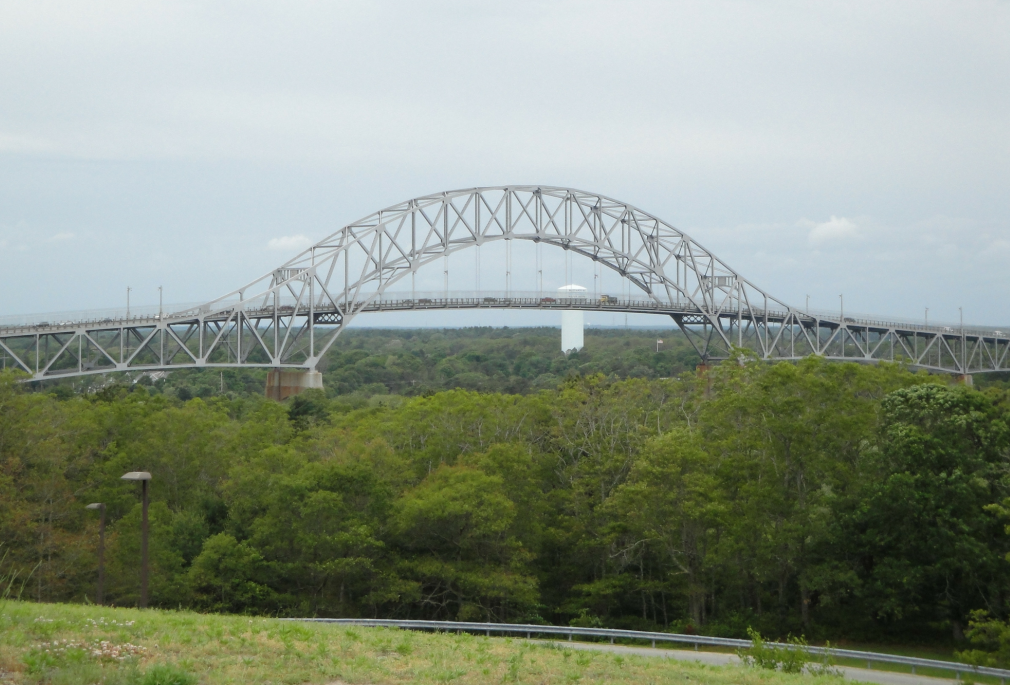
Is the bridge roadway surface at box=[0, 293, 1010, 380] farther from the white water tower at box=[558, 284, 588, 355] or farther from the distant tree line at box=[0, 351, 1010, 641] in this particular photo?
the white water tower at box=[558, 284, 588, 355]

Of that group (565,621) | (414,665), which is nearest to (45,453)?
(565,621)

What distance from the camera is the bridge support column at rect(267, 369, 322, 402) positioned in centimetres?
8762

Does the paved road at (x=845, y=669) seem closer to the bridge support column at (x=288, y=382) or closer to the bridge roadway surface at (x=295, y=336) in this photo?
the bridge roadway surface at (x=295, y=336)

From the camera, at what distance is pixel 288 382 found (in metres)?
88.6

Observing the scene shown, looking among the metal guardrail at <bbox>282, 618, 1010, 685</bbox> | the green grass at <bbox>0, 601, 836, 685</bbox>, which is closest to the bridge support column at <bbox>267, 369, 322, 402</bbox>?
the metal guardrail at <bbox>282, 618, 1010, 685</bbox>

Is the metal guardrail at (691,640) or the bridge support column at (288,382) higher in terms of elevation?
the bridge support column at (288,382)

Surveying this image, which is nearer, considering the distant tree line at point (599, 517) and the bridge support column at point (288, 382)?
Result: the distant tree line at point (599, 517)

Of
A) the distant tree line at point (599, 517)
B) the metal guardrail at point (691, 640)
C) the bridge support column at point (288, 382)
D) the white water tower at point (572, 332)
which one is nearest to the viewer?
the metal guardrail at point (691, 640)

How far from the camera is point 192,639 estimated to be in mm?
15031

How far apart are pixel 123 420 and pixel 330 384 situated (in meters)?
68.8

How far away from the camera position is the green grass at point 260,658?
12.6 m

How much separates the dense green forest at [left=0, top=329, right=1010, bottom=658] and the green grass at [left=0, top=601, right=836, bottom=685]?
69.6 feet

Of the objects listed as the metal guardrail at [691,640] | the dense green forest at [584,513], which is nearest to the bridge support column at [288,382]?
the dense green forest at [584,513]

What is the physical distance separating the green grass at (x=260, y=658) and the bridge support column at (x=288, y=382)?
70.2 m
